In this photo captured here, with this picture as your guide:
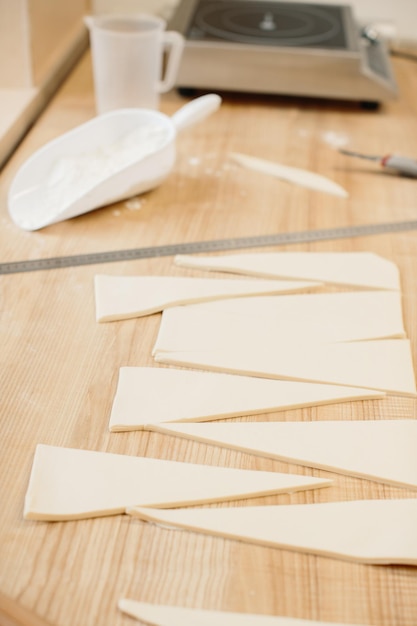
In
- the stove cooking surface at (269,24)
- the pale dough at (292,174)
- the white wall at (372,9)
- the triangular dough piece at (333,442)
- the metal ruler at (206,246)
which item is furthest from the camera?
the white wall at (372,9)

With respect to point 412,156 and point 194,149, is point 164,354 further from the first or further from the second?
point 412,156

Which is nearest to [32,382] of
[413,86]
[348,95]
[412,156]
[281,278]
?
[281,278]

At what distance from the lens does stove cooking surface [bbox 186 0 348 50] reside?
5.18ft

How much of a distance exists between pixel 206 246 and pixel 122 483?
50cm

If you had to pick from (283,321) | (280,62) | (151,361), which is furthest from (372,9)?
(151,361)

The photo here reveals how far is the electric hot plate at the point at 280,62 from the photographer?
59.8 inches

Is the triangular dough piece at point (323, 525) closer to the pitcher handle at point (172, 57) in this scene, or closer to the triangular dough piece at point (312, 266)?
the triangular dough piece at point (312, 266)

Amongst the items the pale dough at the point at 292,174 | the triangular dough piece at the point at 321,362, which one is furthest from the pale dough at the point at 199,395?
the pale dough at the point at 292,174

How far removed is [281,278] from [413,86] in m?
0.93

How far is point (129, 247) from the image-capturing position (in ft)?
3.62

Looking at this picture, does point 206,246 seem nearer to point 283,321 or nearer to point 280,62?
point 283,321

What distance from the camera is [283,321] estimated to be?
0.96m

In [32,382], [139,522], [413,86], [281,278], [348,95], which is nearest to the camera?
[139,522]

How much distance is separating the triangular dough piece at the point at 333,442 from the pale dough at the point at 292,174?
60cm
